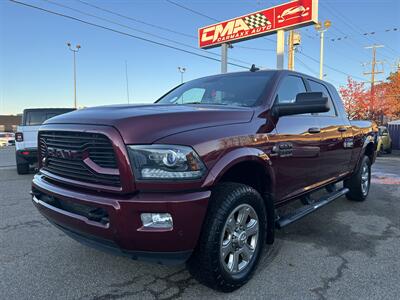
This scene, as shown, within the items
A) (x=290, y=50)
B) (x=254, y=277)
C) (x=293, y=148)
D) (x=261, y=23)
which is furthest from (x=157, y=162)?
(x=290, y=50)

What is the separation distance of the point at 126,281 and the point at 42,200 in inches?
39.5

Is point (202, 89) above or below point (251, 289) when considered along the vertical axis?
above

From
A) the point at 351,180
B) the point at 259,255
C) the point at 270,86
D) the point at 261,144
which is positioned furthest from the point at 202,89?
the point at 351,180

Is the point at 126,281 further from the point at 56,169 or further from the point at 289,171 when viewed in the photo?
the point at 289,171

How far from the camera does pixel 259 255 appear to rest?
114 inches

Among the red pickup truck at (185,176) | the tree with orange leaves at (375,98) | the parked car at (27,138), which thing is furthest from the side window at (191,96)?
the tree with orange leaves at (375,98)

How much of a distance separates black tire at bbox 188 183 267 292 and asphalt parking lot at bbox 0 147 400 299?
14 cm

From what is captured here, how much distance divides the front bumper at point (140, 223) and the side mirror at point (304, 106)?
119 centimetres

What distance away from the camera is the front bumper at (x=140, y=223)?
7.06 ft

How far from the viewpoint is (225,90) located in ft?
11.9

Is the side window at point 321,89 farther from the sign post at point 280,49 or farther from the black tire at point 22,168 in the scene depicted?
the sign post at point 280,49

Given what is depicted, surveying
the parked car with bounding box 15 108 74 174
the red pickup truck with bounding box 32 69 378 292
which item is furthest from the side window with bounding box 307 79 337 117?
the parked car with bounding box 15 108 74 174

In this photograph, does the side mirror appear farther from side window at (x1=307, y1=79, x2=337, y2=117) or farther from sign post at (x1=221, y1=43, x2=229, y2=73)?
sign post at (x1=221, y1=43, x2=229, y2=73)

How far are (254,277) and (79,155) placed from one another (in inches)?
70.1
